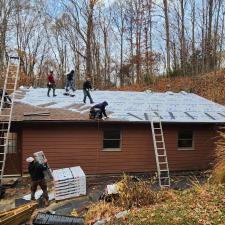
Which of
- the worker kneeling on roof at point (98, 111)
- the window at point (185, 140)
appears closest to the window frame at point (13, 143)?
the worker kneeling on roof at point (98, 111)

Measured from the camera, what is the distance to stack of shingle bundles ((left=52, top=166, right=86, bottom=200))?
17.0 m

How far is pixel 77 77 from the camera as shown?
5334 cm

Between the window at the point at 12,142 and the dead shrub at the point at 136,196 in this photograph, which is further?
the window at the point at 12,142

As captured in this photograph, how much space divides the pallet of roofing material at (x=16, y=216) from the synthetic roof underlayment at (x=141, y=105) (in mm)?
8575

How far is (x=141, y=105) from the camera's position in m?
23.1

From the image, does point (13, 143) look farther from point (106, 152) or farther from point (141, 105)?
point (141, 105)

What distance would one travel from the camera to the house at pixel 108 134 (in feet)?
65.9

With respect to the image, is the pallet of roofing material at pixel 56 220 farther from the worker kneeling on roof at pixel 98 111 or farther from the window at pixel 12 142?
the window at pixel 12 142

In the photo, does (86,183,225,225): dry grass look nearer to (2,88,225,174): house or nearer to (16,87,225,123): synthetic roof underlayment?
(2,88,225,174): house

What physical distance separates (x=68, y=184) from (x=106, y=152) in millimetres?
4146

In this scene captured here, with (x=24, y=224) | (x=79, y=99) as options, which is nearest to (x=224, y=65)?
(x=79, y=99)

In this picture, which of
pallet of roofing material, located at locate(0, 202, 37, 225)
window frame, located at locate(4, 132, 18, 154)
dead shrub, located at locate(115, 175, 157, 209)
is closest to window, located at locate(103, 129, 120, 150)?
window frame, located at locate(4, 132, 18, 154)

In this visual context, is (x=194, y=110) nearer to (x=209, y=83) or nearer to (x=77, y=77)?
(x=209, y=83)

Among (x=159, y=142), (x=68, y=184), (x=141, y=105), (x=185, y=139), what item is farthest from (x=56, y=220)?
(x=141, y=105)
